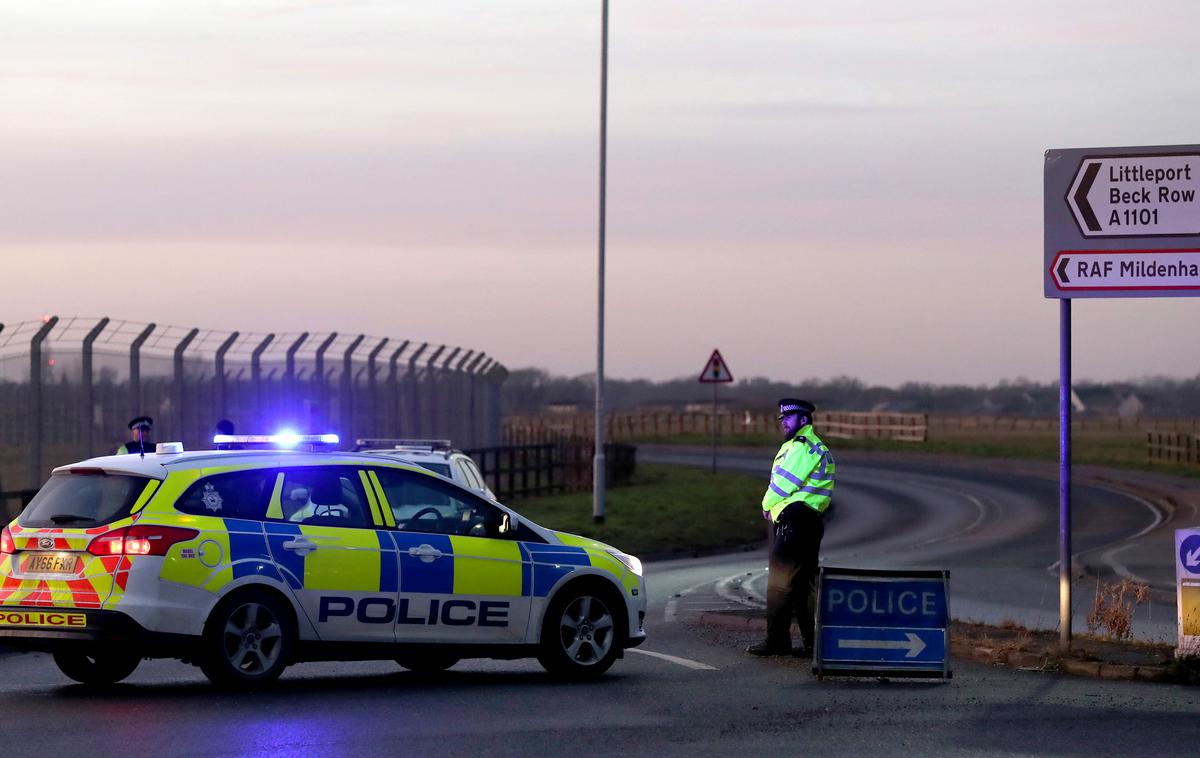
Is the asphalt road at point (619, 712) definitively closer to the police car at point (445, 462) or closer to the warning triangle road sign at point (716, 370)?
the police car at point (445, 462)

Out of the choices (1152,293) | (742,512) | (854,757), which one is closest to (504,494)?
(742,512)

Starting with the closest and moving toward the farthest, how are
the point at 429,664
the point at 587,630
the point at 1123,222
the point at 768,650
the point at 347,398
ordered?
the point at 587,630 < the point at 429,664 < the point at 1123,222 < the point at 768,650 < the point at 347,398

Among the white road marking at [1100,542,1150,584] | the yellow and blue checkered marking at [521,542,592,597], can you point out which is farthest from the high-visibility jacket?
the white road marking at [1100,542,1150,584]

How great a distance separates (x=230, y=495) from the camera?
11.1 metres

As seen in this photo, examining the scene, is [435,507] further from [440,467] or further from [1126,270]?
[1126,270]

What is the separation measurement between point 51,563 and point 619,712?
3484mm

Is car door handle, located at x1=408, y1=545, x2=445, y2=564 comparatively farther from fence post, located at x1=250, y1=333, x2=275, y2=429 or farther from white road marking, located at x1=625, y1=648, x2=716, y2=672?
fence post, located at x1=250, y1=333, x2=275, y2=429

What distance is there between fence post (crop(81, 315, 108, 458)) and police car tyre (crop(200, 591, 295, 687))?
34.8ft

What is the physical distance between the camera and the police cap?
13.3 meters

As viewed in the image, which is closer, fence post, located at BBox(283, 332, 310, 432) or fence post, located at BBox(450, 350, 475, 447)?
fence post, located at BBox(283, 332, 310, 432)

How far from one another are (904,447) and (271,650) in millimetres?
61639

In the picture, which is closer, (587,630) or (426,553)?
(426,553)

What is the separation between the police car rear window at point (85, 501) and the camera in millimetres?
10820

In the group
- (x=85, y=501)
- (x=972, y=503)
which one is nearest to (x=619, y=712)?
(x=85, y=501)
